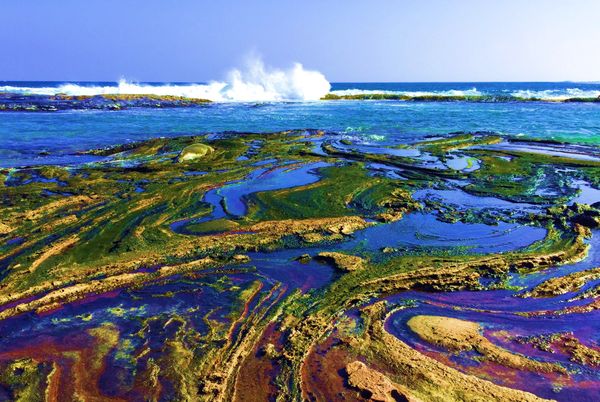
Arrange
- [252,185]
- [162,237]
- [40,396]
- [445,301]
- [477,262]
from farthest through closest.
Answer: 1. [252,185]
2. [162,237]
3. [477,262]
4. [445,301]
5. [40,396]

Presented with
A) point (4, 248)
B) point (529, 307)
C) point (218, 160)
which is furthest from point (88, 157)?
point (529, 307)

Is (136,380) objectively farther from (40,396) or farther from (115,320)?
(115,320)

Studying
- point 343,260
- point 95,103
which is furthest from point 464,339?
point 95,103

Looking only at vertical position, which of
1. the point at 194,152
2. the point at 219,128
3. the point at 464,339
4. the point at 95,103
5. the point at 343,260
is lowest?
the point at 464,339

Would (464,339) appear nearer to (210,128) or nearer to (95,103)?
(210,128)

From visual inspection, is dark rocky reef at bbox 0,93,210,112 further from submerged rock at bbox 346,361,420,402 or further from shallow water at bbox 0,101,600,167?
submerged rock at bbox 346,361,420,402

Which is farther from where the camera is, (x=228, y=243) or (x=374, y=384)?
(x=228, y=243)

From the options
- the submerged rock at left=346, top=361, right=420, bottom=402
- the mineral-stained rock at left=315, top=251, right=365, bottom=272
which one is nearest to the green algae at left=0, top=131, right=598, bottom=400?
the mineral-stained rock at left=315, top=251, right=365, bottom=272

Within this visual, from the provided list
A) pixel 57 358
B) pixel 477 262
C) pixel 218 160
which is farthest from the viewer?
pixel 218 160
